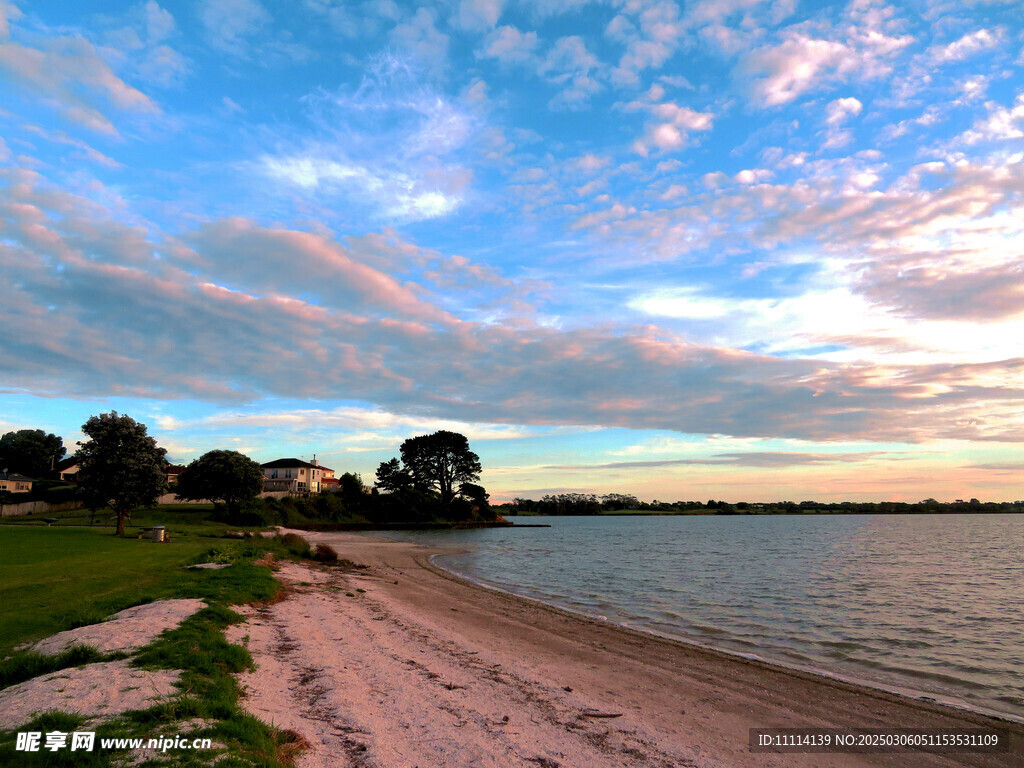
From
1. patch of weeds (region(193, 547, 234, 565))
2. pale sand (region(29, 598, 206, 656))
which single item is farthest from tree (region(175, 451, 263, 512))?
pale sand (region(29, 598, 206, 656))

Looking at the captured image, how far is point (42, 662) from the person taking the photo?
8391mm

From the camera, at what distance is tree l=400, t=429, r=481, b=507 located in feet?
414

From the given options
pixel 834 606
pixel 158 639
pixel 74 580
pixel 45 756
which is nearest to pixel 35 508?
pixel 74 580

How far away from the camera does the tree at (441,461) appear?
126188mm

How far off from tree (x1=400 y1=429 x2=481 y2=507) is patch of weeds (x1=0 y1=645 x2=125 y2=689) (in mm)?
117770

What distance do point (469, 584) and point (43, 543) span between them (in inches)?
849

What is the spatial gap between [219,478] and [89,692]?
70899 millimetres

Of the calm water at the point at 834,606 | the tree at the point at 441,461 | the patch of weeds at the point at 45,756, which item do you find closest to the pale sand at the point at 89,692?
the patch of weeds at the point at 45,756

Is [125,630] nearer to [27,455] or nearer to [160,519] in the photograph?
[160,519]

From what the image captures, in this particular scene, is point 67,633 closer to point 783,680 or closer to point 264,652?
point 264,652

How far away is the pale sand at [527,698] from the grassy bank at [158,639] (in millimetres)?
743

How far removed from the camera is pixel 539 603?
79.9ft

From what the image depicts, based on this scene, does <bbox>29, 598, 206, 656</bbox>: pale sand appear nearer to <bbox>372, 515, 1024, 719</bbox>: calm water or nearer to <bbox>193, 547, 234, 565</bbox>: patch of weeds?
<bbox>193, 547, 234, 565</bbox>: patch of weeds

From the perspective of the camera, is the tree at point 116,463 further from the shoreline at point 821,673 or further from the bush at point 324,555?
the shoreline at point 821,673
